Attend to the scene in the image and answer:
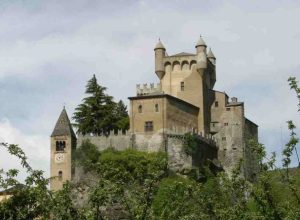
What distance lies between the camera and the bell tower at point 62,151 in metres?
63.6

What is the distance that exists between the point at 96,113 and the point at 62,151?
16.1 feet

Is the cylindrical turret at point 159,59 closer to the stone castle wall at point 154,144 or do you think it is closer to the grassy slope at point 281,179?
the stone castle wall at point 154,144

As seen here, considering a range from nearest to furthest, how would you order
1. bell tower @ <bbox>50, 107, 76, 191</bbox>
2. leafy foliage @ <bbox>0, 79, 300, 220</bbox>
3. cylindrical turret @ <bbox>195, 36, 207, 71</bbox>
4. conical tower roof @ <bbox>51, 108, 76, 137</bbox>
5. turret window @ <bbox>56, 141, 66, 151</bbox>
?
leafy foliage @ <bbox>0, 79, 300, 220</bbox>
bell tower @ <bbox>50, 107, 76, 191</bbox>
turret window @ <bbox>56, 141, 66, 151</bbox>
conical tower roof @ <bbox>51, 108, 76, 137</bbox>
cylindrical turret @ <bbox>195, 36, 207, 71</bbox>

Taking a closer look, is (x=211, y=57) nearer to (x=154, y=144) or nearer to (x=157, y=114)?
(x=157, y=114)

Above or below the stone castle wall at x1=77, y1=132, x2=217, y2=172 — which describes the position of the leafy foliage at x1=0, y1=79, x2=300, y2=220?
below

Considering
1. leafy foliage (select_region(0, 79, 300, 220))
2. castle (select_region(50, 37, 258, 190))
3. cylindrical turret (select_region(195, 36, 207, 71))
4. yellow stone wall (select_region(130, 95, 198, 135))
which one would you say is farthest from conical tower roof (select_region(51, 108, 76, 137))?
leafy foliage (select_region(0, 79, 300, 220))

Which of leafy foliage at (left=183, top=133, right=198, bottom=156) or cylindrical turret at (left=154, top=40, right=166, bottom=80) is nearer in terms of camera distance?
leafy foliage at (left=183, top=133, right=198, bottom=156)

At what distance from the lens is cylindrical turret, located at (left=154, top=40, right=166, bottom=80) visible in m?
70.3

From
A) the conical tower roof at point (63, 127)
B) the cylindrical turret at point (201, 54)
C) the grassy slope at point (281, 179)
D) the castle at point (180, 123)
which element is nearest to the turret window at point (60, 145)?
the castle at point (180, 123)

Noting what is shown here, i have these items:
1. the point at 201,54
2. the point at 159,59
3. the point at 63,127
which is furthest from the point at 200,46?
the point at 63,127

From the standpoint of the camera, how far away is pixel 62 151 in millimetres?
64500

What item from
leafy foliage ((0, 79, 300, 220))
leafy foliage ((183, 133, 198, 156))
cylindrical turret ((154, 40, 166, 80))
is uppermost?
cylindrical turret ((154, 40, 166, 80))

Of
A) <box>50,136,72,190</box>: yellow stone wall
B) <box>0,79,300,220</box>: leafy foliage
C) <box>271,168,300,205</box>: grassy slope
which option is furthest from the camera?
<box>50,136,72,190</box>: yellow stone wall

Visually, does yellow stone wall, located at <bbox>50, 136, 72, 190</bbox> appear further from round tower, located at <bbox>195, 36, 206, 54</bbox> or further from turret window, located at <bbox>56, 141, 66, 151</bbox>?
round tower, located at <bbox>195, 36, 206, 54</bbox>
